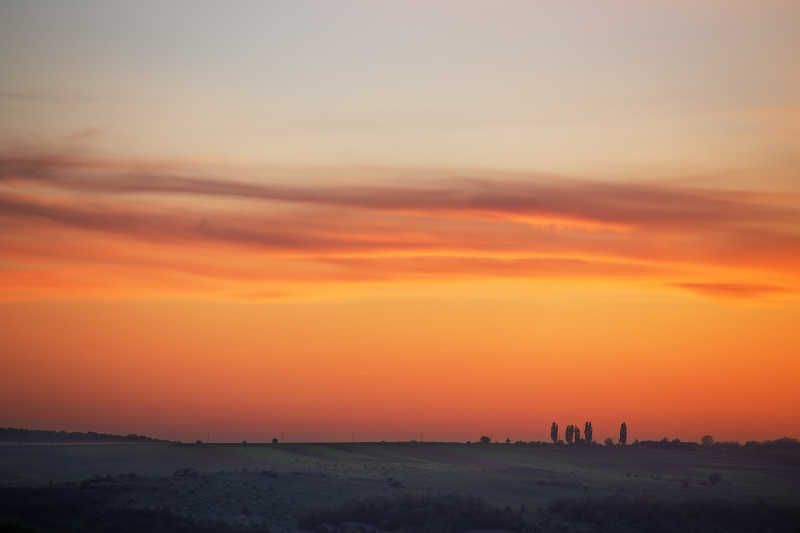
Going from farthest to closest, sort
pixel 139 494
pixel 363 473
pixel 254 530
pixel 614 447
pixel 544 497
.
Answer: pixel 614 447 < pixel 363 473 < pixel 544 497 < pixel 139 494 < pixel 254 530

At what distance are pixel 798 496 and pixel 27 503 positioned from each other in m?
45.5

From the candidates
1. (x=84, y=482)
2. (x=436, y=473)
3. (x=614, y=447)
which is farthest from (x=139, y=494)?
(x=614, y=447)

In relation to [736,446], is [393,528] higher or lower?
lower

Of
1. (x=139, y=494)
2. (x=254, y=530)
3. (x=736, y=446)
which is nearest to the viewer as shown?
(x=254, y=530)

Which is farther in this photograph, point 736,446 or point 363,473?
point 736,446

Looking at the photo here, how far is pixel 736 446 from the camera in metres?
104

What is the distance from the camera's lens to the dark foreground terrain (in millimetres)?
49812

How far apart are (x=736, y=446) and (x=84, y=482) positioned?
6951cm

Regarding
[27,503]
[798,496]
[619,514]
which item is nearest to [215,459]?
[27,503]

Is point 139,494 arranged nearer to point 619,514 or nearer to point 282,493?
point 282,493

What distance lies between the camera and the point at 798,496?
6775 cm

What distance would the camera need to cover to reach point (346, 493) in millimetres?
56438

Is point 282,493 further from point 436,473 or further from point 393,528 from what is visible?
point 436,473

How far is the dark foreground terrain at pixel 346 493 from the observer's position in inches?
1961
